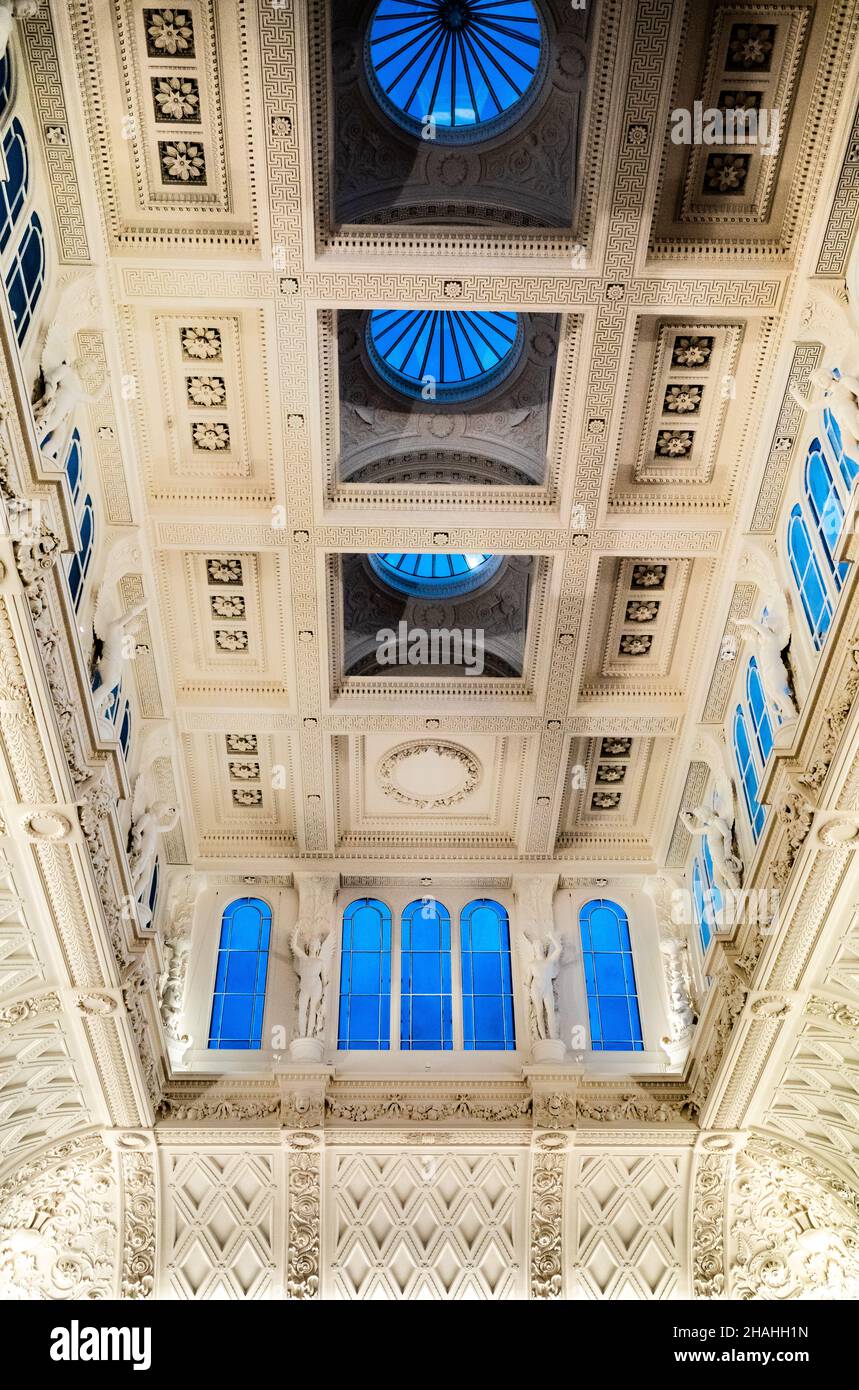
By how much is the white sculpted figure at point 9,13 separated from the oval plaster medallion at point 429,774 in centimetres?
1122

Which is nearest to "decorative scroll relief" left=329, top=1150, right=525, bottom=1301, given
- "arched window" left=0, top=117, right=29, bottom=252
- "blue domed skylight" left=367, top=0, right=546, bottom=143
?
"arched window" left=0, top=117, right=29, bottom=252

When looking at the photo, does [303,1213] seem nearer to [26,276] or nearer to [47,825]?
[47,825]

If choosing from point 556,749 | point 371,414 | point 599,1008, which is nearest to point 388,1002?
point 599,1008

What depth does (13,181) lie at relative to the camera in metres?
12.7

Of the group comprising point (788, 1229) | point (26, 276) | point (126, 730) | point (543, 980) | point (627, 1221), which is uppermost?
point (26, 276)

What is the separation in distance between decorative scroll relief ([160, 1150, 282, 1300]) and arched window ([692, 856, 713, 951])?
697 centimetres

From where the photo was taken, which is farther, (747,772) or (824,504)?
(747,772)

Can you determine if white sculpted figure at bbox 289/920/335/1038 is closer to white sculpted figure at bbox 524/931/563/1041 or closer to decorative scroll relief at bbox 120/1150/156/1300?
decorative scroll relief at bbox 120/1150/156/1300

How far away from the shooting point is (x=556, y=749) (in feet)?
64.8

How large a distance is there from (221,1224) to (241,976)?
3634mm

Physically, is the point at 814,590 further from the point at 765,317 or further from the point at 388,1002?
the point at 388,1002

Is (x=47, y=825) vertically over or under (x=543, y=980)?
under

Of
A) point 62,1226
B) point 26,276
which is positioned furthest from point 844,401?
point 62,1226

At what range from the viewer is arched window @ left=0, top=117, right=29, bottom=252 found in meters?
12.3
